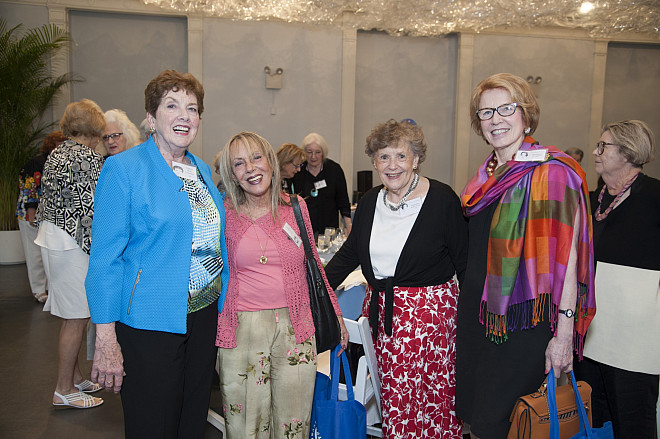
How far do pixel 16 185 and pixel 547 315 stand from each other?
7.57 m

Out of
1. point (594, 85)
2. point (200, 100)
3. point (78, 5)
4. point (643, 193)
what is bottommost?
point (643, 193)

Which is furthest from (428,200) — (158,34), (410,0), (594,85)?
(594,85)

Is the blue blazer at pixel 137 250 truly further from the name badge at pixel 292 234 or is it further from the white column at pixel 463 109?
the white column at pixel 463 109

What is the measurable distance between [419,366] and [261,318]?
782 mm

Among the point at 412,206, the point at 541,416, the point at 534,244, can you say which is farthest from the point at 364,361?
the point at 534,244

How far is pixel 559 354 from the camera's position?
1.68m

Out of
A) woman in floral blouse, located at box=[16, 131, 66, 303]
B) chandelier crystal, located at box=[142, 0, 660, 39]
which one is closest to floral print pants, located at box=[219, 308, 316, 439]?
woman in floral blouse, located at box=[16, 131, 66, 303]

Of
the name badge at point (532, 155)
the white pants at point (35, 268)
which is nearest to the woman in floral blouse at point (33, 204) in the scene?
the white pants at point (35, 268)

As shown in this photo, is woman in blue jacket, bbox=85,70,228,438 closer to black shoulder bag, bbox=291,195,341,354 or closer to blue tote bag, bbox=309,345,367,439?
black shoulder bag, bbox=291,195,341,354

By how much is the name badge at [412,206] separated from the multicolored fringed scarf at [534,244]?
50 centimetres

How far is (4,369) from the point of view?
3.75m

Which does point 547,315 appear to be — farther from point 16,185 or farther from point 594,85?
point 594,85

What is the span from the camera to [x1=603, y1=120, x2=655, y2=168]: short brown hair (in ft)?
7.82

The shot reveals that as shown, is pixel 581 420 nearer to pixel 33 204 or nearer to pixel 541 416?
pixel 541 416
